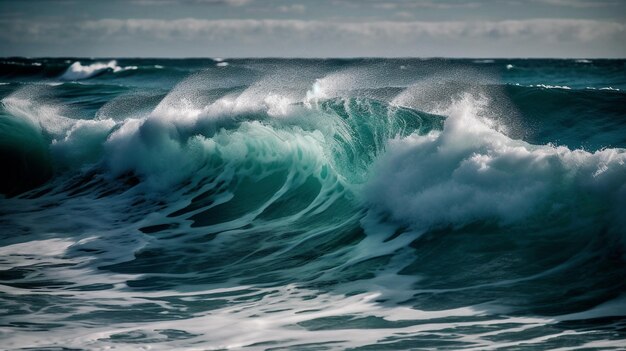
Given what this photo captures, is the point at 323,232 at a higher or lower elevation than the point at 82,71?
lower

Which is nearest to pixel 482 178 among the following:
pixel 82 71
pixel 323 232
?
pixel 323 232

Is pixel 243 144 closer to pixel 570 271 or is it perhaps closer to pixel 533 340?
pixel 570 271

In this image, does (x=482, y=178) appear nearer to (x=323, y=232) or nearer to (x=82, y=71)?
(x=323, y=232)

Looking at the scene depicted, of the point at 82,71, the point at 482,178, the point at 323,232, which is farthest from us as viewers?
the point at 82,71

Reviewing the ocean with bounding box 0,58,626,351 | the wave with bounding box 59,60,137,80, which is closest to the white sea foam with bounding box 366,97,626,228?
the ocean with bounding box 0,58,626,351

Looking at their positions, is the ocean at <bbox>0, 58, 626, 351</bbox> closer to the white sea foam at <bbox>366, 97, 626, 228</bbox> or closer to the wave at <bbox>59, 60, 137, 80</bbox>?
the white sea foam at <bbox>366, 97, 626, 228</bbox>

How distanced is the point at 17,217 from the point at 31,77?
3889cm

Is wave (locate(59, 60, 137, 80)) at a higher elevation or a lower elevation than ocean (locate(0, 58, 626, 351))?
higher

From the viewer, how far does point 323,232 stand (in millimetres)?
10406

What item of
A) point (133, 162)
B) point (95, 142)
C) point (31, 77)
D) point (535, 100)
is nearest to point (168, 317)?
point (133, 162)

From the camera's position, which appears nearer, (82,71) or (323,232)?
(323,232)

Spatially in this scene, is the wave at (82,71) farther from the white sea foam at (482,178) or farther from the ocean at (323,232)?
the white sea foam at (482,178)

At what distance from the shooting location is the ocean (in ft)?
21.2

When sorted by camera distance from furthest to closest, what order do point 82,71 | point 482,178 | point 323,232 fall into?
point 82,71
point 323,232
point 482,178
